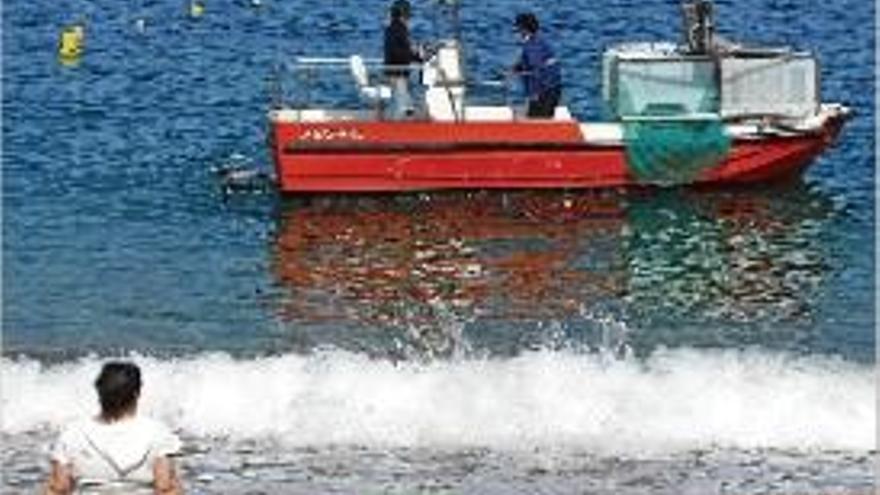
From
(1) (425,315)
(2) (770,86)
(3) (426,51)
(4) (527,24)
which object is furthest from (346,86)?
(1) (425,315)

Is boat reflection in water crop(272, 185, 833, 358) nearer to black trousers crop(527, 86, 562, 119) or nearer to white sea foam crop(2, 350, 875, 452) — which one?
black trousers crop(527, 86, 562, 119)

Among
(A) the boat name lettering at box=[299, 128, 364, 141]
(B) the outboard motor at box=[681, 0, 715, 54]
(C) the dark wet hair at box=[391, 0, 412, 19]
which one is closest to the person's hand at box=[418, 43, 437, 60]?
(C) the dark wet hair at box=[391, 0, 412, 19]

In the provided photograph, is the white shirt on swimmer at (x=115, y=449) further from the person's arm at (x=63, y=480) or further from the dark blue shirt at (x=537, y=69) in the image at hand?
the dark blue shirt at (x=537, y=69)

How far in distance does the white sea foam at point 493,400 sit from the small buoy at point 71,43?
25044mm

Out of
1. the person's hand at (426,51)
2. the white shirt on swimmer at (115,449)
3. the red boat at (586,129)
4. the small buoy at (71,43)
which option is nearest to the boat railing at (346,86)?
the red boat at (586,129)

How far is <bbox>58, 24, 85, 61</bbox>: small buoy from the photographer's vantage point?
45938 mm

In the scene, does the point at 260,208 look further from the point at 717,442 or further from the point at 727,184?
the point at 717,442

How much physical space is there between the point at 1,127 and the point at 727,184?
1242 centimetres

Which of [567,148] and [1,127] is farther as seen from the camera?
[1,127]

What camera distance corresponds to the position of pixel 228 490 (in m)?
16.4

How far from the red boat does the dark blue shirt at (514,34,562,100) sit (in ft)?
1.51

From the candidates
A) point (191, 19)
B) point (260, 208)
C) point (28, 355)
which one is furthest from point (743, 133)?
point (191, 19)

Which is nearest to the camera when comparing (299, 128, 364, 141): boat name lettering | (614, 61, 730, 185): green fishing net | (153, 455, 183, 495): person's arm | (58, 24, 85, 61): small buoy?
(153, 455, 183, 495): person's arm

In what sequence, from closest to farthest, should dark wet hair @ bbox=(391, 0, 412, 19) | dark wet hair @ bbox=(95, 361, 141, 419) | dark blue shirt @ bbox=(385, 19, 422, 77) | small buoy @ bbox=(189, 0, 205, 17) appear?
1. dark wet hair @ bbox=(95, 361, 141, 419)
2. dark wet hair @ bbox=(391, 0, 412, 19)
3. dark blue shirt @ bbox=(385, 19, 422, 77)
4. small buoy @ bbox=(189, 0, 205, 17)
